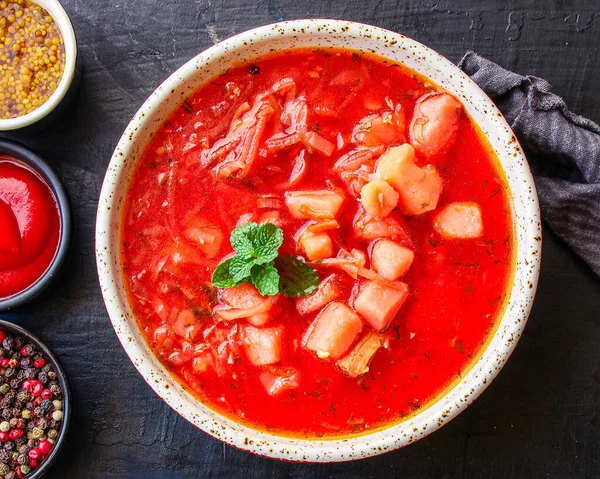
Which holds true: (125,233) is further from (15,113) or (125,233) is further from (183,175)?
(15,113)

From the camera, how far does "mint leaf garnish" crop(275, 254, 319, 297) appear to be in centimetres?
325

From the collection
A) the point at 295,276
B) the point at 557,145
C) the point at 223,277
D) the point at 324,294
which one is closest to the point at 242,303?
the point at 223,277

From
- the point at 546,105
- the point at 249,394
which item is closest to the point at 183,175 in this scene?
the point at 249,394

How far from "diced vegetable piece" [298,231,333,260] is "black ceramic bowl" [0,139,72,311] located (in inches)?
53.3

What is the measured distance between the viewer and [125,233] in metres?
3.40

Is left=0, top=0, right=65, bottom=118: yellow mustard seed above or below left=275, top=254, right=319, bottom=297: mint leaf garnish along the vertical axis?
above

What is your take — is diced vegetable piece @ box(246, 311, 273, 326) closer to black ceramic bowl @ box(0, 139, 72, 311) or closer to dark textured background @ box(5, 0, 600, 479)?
dark textured background @ box(5, 0, 600, 479)

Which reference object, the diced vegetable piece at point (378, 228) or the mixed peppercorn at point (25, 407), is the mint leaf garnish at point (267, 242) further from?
the mixed peppercorn at point (25, 407)

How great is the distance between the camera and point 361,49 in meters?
3.36

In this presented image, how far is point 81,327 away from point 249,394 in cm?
115

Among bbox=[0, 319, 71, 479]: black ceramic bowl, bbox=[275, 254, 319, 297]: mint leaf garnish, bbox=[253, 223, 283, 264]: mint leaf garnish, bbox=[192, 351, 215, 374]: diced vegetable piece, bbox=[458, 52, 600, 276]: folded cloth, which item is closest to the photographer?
bbox=[253, 223, 283, 264]: mint leaf garnish

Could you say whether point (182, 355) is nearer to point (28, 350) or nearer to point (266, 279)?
point (266, 279)

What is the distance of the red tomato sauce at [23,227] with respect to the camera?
385 centimetres

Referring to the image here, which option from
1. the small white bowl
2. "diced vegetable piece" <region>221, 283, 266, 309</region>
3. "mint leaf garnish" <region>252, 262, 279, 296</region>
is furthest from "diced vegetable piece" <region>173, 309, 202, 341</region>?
the small white bowl
